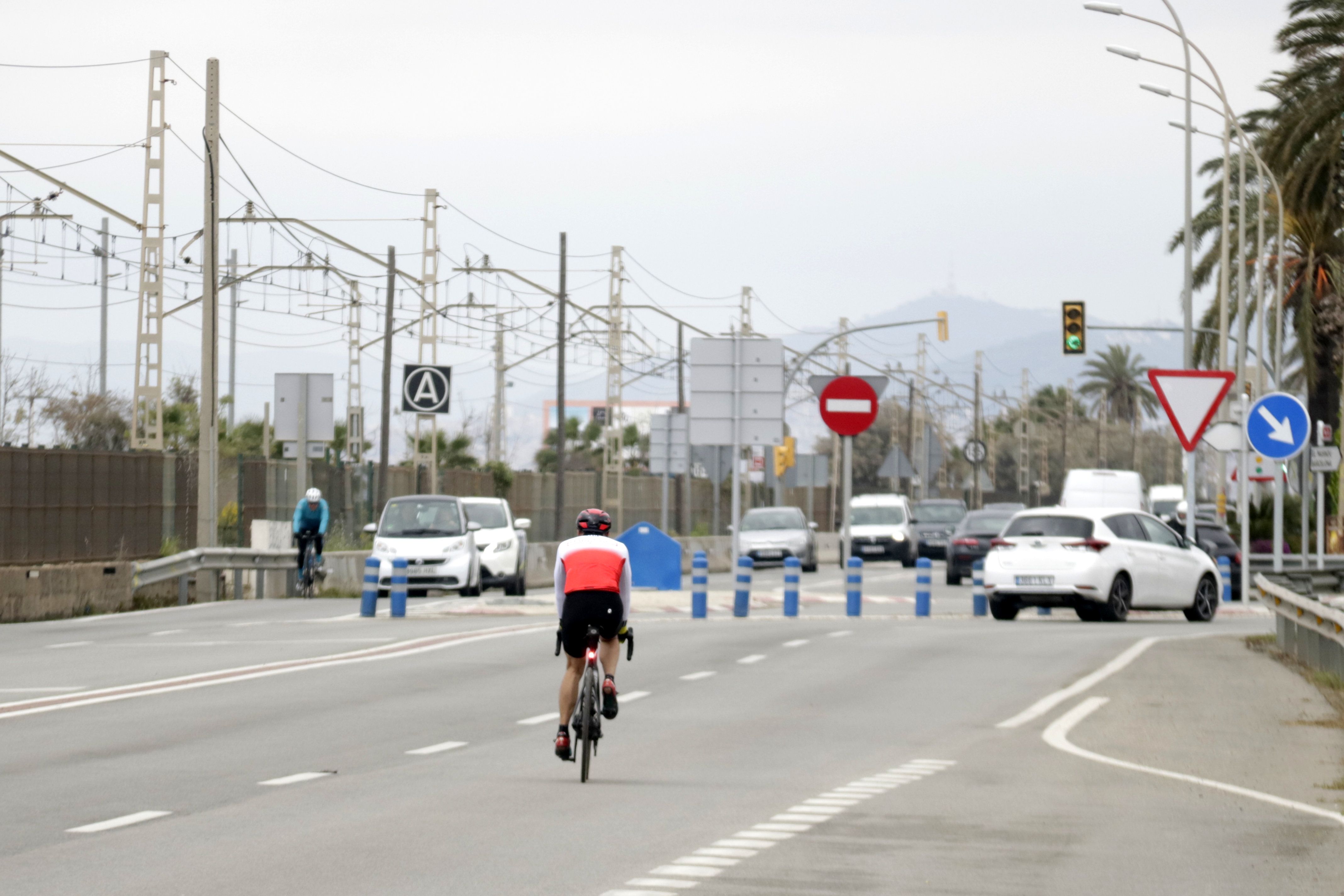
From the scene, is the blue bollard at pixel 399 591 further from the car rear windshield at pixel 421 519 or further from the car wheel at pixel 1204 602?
the car wheel at pixel 1204 602

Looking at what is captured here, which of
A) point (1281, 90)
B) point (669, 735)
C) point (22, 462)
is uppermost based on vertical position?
point (1281, 90)

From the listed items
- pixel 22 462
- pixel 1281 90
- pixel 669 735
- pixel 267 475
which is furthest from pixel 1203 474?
pixel 669 735

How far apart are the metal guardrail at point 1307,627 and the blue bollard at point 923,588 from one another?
218 inches

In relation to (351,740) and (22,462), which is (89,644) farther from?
(351,740)

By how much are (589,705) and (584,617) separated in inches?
21.6

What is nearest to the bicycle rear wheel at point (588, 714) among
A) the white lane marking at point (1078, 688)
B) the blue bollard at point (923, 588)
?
the white lane marking at point (1078, 688)

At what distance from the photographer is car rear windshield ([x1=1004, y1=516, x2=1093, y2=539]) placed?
85.8 ft

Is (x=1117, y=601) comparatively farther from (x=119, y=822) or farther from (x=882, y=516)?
(x=882, y=516)

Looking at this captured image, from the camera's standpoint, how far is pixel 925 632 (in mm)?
23422

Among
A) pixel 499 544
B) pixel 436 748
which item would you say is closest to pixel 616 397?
pixel 499 544

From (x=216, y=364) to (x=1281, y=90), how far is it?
25471 mm

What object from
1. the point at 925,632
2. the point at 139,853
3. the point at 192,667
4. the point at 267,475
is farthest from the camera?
the point at 267,475

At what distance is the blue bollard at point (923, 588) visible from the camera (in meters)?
27.1

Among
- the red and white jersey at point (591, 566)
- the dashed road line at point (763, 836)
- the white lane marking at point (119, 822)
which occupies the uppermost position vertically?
the red and white jersey at point (591, 566)
